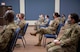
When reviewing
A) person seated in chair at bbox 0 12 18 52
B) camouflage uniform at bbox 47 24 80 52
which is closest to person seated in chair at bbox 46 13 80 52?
camouflage uniform at bbox 47 24 80 52

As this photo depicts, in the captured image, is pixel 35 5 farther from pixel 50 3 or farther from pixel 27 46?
pixel 27 46

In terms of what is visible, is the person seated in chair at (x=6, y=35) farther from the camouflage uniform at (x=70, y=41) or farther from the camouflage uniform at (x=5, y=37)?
the camouflage uniform at (x=70, y=41)

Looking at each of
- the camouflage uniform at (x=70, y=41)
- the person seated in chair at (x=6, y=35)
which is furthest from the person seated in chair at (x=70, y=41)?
the person seated in chair at (x=6, y=35)

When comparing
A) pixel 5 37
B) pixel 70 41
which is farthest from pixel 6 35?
pixel 70 41

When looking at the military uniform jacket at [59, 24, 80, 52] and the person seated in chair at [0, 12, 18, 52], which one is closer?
the person seated in chair at [0, 12, 18, 52]

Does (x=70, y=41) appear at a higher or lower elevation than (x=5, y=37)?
lower

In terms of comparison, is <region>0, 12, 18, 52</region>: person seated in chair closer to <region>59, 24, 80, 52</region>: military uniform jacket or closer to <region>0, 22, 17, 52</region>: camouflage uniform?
<region>0, 22, 17, 52</region>: camouflage uniform

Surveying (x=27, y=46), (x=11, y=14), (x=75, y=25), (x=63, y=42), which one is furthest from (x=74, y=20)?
(x=27, y=46)

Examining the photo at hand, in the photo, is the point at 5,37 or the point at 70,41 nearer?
the point at 5,37

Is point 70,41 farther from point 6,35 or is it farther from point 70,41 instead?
point 6,35

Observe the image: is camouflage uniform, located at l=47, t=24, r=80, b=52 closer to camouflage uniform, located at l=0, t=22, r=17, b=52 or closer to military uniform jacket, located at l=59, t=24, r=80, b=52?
military uniform jacket, located at l=59, t=24, r=80, b=52

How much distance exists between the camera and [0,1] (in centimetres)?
1158

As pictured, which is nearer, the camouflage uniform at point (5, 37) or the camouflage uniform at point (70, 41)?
the camouflage uniform at point (5, 37)

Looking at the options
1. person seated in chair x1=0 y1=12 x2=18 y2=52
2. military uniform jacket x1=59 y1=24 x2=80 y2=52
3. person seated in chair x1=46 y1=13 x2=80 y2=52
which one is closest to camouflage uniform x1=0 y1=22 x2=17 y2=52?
person seated in chair x1=0 y1=12 x2=18 y2=52
